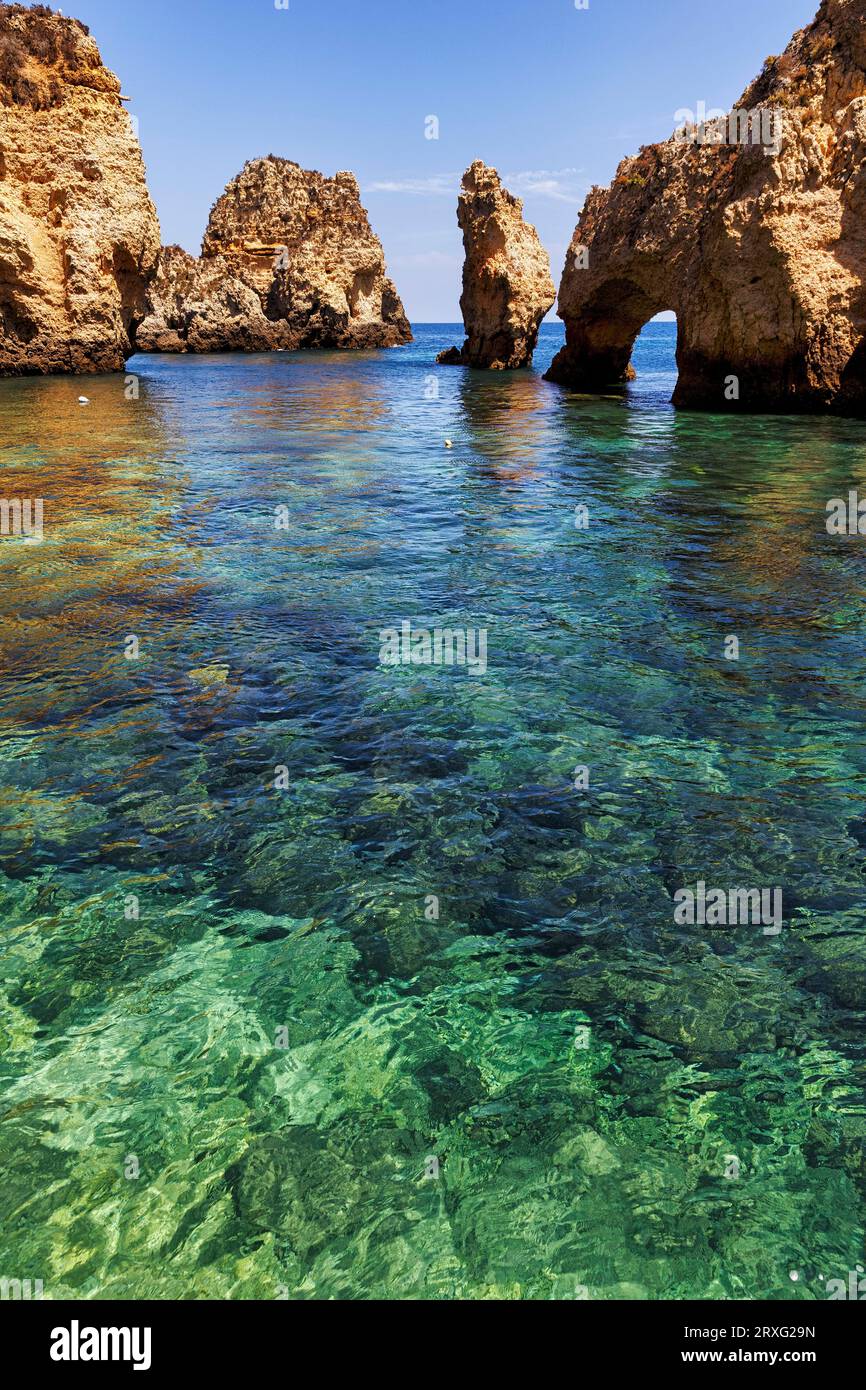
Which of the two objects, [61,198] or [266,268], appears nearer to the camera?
[61,198]

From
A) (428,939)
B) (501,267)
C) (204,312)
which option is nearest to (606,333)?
(501,267)

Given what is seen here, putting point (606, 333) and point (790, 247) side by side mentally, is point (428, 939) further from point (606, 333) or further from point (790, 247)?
point (606, 333)

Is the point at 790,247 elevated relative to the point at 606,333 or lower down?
lower down

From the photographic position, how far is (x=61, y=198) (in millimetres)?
41625

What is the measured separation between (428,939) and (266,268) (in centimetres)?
9732

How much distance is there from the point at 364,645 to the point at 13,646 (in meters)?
3.42

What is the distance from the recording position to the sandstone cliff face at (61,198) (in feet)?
131

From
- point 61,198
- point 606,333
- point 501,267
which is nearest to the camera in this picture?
point 606,333

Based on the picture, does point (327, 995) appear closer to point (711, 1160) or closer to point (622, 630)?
point (711, 1160)

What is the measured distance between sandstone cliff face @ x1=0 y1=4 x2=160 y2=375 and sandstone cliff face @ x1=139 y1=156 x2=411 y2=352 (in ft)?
152

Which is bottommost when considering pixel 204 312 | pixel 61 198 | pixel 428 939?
pixel 428 939

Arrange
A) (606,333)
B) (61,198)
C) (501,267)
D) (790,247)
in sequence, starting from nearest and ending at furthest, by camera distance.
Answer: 1. (790,247)
2. (606,333)
3. (61,198)
4. (501,267)

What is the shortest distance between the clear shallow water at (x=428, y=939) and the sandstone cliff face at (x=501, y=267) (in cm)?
4533

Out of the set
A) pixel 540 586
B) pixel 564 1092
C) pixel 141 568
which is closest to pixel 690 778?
pixel 564 1092
